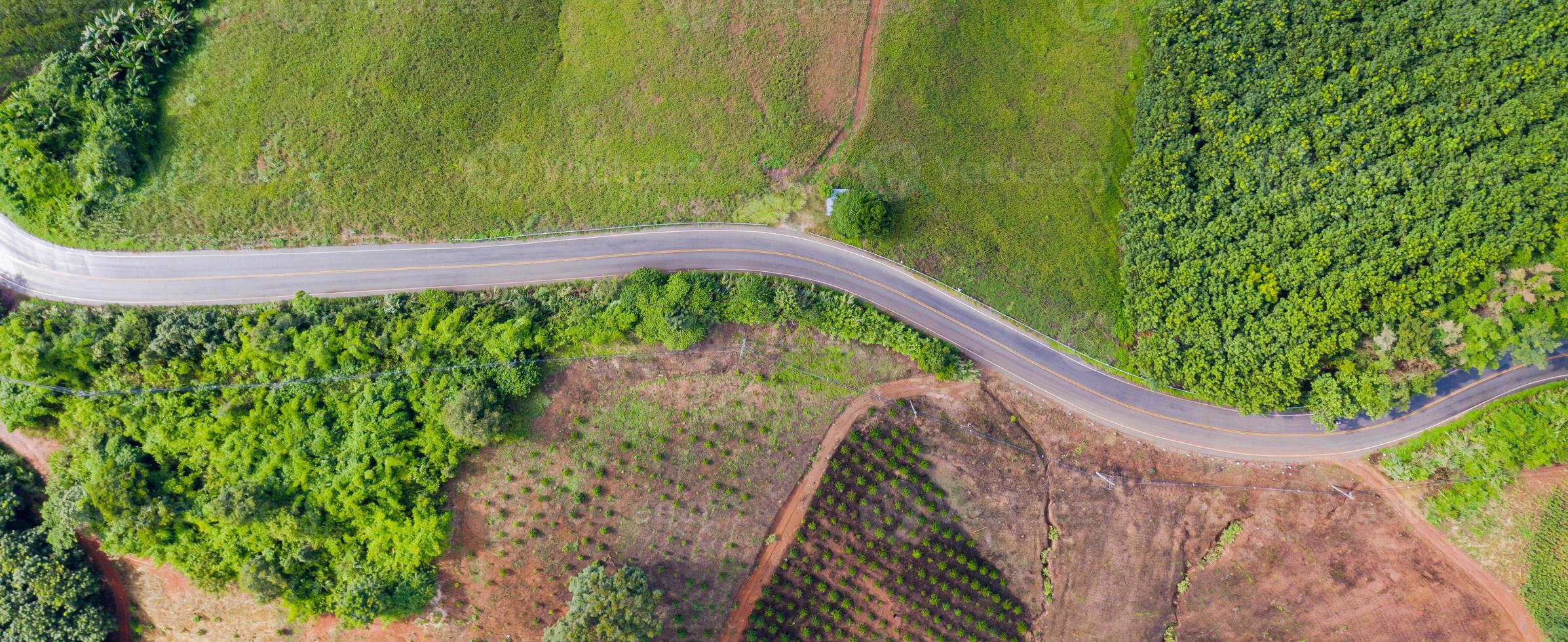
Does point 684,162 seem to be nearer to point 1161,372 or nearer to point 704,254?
point 704,254

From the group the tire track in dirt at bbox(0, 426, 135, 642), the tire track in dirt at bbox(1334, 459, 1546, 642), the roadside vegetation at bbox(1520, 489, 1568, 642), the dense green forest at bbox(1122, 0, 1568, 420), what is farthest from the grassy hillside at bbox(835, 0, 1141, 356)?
the tire track in dirt at bbox(0, 426, 135, 642)

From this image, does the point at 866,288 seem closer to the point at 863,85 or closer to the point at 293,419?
the point at 863,85

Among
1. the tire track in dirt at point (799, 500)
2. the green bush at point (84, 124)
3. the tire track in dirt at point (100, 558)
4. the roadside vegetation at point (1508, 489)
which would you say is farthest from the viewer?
the roadside vegetation at point (1508, 489)

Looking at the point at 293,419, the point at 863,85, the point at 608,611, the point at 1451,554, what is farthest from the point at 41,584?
the point at 1451,554

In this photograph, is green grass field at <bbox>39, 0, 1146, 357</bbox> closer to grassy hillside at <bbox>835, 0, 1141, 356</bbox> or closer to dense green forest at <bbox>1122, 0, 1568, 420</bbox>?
grassy hillside at <bbox>835, 0, 1141, 356</bbox>

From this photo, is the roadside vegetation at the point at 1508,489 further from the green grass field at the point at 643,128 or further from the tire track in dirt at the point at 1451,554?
the green grass field at the point at 643,128

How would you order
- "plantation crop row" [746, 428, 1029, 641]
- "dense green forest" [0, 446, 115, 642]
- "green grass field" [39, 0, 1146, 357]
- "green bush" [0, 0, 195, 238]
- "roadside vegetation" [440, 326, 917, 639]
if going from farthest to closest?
1. "green grass field" [39, 0, 1146, 357]
2. "plantation crop row" [746, 428, 1029, 641]
3. "green bush" [0, 0, 195, 238]
4. "roadside vegetation" [440, 326, 917, 639]
5. "dense green forest" [0, 446, 115, 642]

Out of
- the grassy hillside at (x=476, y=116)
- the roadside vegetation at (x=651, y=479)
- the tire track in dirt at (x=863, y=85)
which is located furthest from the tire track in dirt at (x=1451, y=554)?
the grassy hillside at (x=476, y=116)

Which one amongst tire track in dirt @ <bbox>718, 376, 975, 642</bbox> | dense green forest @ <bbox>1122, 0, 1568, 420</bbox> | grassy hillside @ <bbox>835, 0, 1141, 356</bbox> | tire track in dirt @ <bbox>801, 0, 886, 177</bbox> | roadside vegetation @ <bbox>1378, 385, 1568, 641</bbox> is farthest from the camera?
tire track in dirt @ <bbox>801, 0, 886, 177</bbox>
